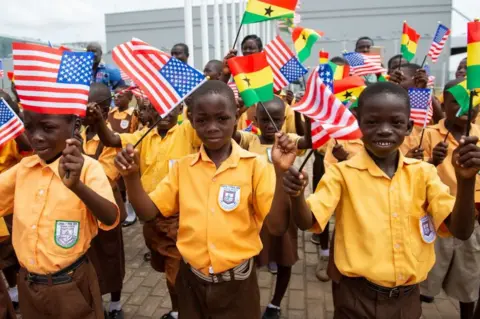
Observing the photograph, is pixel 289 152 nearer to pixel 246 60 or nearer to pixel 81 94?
pixel 246 60

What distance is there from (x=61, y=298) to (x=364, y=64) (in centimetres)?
463

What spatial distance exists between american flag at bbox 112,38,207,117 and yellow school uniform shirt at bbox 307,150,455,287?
87 cm

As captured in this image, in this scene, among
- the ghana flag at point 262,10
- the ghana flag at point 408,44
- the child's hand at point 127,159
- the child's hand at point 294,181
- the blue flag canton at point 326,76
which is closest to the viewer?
the child's hand at point 294,181

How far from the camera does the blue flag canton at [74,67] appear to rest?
2.01 meters

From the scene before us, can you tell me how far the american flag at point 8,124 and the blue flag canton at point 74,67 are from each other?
0.86 metres

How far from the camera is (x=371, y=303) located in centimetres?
208

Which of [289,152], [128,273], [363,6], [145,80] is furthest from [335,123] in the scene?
[363,6]

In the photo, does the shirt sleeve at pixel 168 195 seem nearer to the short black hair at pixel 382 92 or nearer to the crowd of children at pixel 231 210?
the crowd of children at pixel 231 210

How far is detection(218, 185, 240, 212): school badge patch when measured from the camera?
221cm

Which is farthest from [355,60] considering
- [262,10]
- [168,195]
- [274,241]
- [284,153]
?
[284,153]

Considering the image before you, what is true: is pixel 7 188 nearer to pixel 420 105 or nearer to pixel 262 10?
pixel 262 10

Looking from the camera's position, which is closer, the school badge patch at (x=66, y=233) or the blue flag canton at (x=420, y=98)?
the school badge patch at (x=66, y=233)

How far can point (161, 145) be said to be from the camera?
3439 mm

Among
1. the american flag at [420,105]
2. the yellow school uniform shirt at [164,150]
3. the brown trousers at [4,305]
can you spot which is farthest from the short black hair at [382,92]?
the brown trousers at [4,305]
